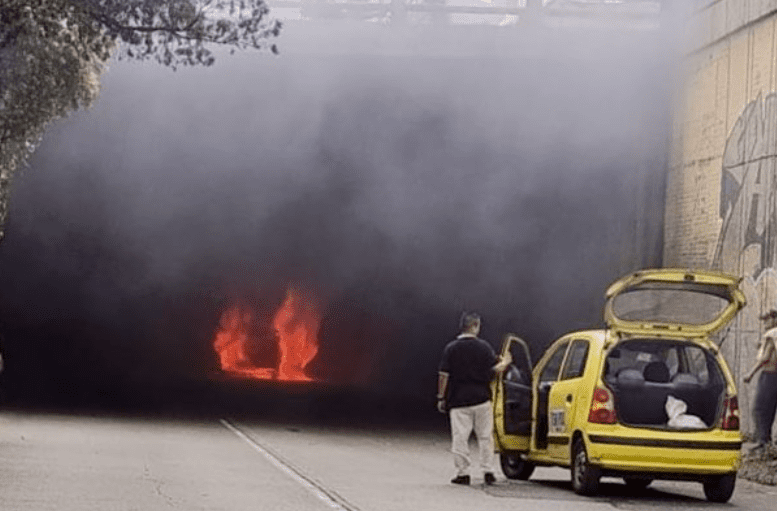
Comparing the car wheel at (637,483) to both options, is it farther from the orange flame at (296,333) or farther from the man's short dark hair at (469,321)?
the orange flame at (296,333)

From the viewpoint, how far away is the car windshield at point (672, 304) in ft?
51.5

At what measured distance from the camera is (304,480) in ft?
50.0

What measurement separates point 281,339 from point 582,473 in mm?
33848

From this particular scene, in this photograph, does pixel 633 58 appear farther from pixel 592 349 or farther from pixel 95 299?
pixel 95 299

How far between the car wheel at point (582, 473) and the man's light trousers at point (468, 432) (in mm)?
927

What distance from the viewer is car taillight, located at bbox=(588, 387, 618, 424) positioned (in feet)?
47.7

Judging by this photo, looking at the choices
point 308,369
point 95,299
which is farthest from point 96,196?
point 308,369

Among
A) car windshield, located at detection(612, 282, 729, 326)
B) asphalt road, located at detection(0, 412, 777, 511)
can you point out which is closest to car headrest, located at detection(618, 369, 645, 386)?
car windshield, located at detection(612, 282, 729, 326)

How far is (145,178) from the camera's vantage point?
36.4 metres

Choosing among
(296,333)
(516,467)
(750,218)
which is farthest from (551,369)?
(296,333)

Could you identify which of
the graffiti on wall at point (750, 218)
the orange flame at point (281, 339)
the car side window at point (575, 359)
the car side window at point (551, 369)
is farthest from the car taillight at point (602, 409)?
the orange flame at point (281, 339)

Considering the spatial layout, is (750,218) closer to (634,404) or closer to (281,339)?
(634,404)

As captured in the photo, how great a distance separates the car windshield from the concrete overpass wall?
2.76 feet

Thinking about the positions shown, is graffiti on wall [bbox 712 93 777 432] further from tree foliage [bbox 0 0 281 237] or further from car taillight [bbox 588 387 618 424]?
tree foliage [bbox 0 0 281 237]
